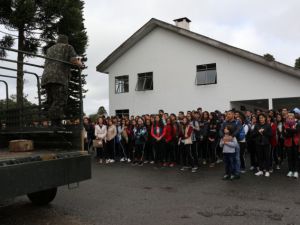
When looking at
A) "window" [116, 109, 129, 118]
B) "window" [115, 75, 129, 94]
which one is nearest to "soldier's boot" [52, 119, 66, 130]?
"window" [116, 109, 129, 118]

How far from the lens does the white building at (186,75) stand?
53.7ft

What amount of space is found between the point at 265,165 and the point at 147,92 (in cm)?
1178

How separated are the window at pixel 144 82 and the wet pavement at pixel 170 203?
11.4m

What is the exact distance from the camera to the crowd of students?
8.72 metres

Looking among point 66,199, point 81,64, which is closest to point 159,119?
point 66,199

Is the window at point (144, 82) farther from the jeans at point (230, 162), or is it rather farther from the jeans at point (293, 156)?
the jeans at point (293, 156)

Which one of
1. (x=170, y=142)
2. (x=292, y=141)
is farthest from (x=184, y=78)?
(x=292, y=141)

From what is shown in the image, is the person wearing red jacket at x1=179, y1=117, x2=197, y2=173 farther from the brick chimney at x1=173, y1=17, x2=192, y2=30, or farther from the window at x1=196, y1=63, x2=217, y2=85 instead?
the brick chimney at x1=173, y1=17, x2=192, y2=30

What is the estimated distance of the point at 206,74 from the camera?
717 inches

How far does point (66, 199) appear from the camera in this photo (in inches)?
265

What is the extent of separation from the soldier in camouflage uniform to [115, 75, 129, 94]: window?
15.3 m

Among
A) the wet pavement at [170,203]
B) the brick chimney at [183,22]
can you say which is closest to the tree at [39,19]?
the brick chimney at [183,22]

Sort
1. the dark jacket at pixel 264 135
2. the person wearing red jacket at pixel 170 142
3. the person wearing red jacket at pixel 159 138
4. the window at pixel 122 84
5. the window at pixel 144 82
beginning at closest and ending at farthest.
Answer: the dark jacket at pixel 264 135 → the person wearing red jacket at pixel 170 142 → the person wearing red jacket at pixel 159 138 → the window at pixel 144 82 → the window at pixel 122 84

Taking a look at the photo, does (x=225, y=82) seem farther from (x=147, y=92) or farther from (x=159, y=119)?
(x=159, y=119)
